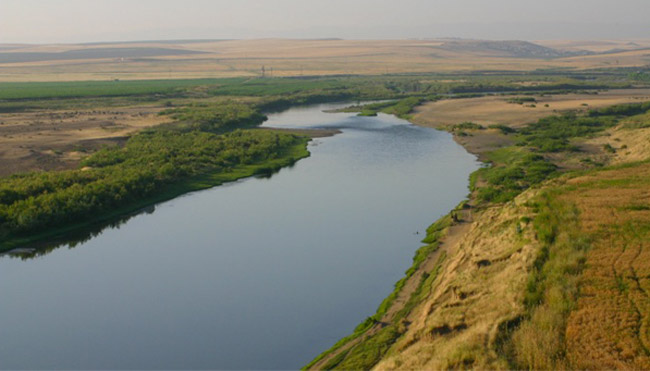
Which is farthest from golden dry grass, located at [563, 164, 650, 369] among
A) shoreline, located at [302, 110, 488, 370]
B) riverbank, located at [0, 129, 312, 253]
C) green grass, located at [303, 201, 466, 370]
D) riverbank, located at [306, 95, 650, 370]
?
riverbank, located at [0, 129, 312, 253]

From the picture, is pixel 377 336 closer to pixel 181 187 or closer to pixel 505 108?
pixel 181 187

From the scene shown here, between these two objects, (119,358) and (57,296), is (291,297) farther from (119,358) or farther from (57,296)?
(57,296)

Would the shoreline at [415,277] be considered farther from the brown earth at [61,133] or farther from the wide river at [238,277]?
the brown earth at [61,133]

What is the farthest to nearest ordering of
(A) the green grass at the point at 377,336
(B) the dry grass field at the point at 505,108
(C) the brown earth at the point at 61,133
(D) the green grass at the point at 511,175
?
1. (B) the dry grass field at the point at 505,108
2. (C) the brown earth at the point at 61,133
3. (D) the green grass at the point at 511,175
4. (A) the green grass at the point at 377,336

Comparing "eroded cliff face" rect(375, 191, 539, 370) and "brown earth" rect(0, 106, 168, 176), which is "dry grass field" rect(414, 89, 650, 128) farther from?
"eroded cliff face" rect(375, 191, 539, 370)

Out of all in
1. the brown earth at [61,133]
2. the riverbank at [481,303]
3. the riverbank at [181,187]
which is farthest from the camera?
the brown earth at [61,133]

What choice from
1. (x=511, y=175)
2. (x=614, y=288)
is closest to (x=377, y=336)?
(x=614, y=288)

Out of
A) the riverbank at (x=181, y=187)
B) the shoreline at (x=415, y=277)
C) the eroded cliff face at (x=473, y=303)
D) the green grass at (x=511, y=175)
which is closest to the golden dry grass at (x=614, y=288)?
the eroded cliff face at (x=473, y=303)

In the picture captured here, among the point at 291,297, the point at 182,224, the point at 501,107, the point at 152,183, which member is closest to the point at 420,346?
the point at 291,297
